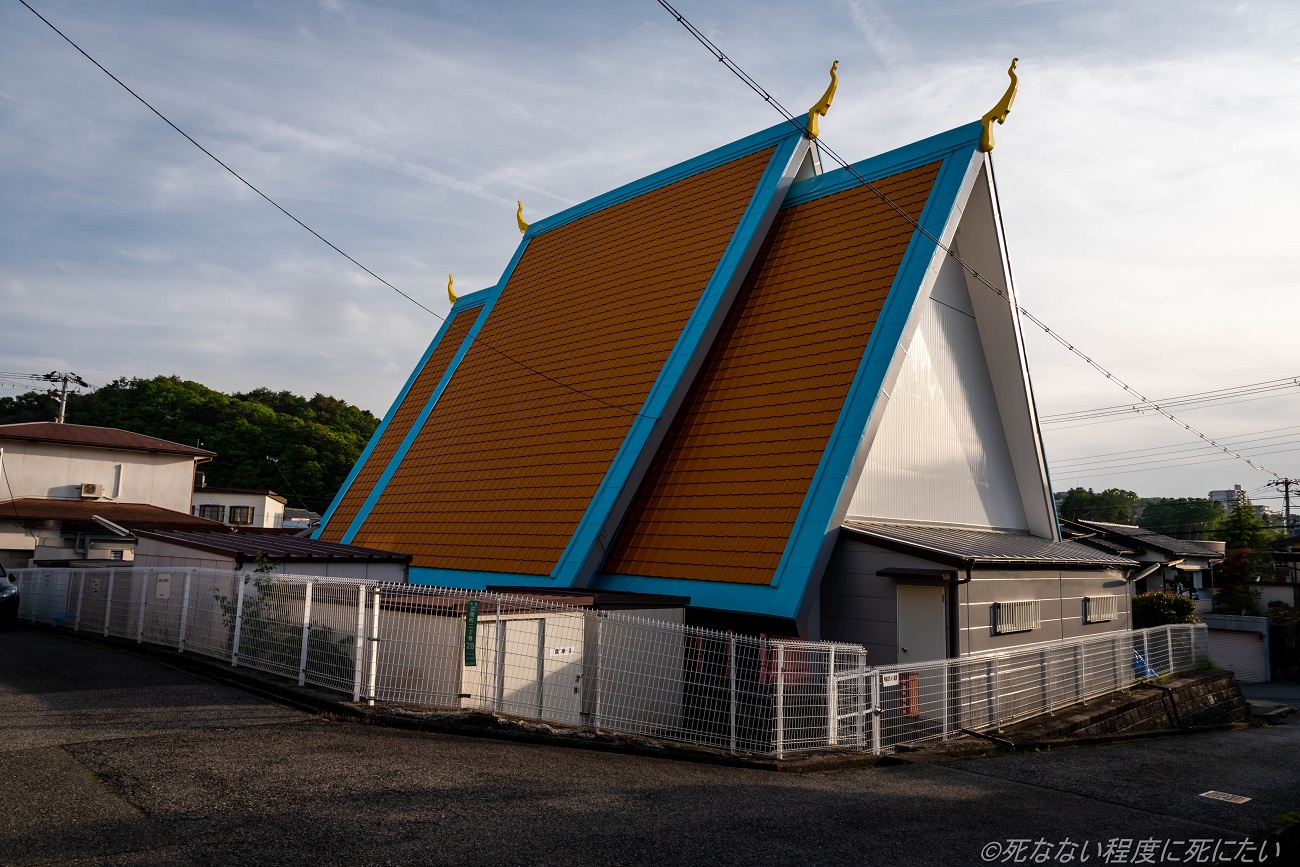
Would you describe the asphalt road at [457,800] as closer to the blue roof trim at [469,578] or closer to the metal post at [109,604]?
the metal post at [109,604]

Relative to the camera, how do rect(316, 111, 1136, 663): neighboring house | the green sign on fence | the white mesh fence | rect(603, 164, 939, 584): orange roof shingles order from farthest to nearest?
rect(603, 164, 939, 584): orange roof shingles < rect(316, 111, 1136, 663): neighboring house < the white mesh fence < the green sign on fence

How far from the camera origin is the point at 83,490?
26188 mm

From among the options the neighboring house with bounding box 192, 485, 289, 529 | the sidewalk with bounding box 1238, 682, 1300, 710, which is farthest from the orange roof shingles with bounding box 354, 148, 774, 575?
the neighboring house with bounding box 192, 485, 289, 529

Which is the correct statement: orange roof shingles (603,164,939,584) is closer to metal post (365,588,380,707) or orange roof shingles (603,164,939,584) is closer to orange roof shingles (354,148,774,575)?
orange roof shingles (354,148,774,575)

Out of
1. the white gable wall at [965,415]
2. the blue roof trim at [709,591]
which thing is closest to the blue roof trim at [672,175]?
the white gable wall at [965,415]

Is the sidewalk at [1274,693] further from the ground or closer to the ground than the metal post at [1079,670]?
closer to the ground

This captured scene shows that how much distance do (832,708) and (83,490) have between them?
26.5 meters

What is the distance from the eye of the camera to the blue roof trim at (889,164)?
12945 mm

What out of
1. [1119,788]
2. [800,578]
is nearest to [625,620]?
[800,578]

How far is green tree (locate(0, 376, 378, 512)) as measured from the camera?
52594mm

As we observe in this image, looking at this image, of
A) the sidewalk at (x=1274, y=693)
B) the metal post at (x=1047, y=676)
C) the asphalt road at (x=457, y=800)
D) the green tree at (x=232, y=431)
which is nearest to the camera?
the asphalt road at (x=457, y=800)

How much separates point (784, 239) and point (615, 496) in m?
5.77

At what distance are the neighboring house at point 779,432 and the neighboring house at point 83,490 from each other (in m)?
10.8

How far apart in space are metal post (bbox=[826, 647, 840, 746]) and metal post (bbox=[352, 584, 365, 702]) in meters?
4.54
